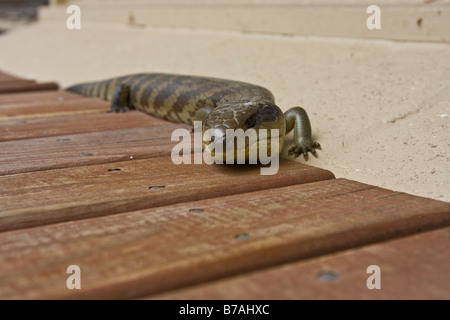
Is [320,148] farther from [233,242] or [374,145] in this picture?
[233,242]

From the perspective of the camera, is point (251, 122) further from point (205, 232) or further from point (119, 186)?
point (205, 232)

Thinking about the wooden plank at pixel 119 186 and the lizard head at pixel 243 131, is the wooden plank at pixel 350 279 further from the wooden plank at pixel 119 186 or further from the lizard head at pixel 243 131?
the lizard head at pixel 243 131

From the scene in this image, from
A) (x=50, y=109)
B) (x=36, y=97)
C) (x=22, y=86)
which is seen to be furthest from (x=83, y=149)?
(x=22, y=86)

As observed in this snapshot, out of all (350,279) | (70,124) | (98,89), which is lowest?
(350,279)

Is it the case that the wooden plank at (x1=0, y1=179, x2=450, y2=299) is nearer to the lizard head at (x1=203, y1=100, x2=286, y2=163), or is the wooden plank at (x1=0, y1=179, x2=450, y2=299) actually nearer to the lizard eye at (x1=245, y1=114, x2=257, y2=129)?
the lizard head at (x1=203, y1=100, x2=286, y2=163)

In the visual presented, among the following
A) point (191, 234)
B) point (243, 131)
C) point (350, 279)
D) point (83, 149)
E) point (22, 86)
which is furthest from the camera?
point (22, 86)

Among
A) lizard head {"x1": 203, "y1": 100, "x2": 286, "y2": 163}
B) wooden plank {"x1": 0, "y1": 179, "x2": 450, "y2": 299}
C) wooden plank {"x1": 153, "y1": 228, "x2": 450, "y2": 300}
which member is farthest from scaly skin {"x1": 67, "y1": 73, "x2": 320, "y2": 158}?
wooden plank {"x1": 153, "y1": 228, "x2": 450, "y2": 300}

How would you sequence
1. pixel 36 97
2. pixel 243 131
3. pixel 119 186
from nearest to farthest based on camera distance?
1. pixel 119 186
2. pixel 243 131
3. pixel 36 97
